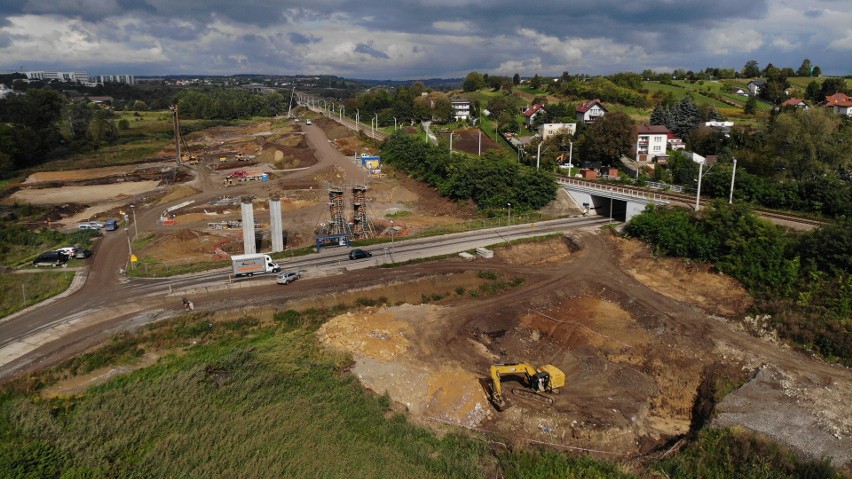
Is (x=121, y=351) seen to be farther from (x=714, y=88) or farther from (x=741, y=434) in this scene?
(x=714, y=88)

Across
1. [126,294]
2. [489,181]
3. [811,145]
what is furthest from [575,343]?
[811,145]

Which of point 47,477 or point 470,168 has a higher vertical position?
point 470,168

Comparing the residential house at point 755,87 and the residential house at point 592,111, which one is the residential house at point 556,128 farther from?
the residential house at point 755,87

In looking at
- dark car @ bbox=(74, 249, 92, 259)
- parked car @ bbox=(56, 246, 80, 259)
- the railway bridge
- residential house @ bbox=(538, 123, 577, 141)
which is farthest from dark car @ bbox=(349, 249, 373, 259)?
residential house @ bbox=(538, 123, 577, 141)

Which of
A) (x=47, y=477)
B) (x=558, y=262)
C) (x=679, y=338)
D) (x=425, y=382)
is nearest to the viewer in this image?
(x=47, y=477)

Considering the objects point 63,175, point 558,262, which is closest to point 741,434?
point 558,262

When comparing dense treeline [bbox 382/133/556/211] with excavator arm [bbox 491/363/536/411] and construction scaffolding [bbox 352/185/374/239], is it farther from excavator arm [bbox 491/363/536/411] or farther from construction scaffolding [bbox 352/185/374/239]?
excavator arm [bbox 491/363/536/411]
